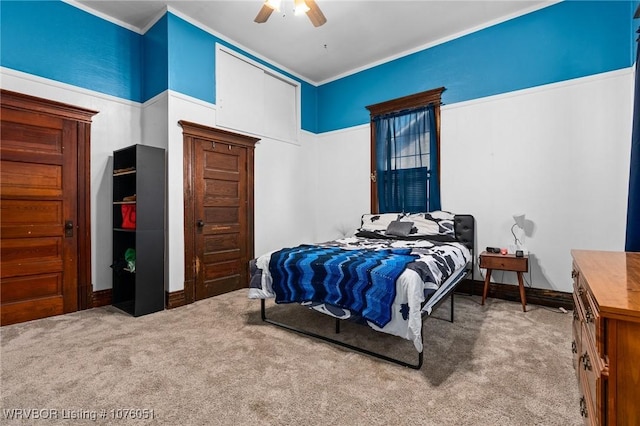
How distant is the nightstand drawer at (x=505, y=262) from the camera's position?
312cm

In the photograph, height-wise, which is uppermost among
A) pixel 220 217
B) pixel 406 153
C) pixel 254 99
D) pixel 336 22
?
pixel 336 22

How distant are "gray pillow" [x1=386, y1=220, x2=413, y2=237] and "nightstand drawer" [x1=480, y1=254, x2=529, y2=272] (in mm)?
906

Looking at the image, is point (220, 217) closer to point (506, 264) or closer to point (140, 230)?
point (140, 230)

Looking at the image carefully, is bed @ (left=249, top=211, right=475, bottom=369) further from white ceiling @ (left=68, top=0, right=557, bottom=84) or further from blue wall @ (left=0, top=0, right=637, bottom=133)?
white ceiling @ (left=68, top=0, right=557, bottom=84)

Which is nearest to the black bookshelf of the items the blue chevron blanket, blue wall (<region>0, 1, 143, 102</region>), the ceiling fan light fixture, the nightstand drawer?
blue wall (<region>0, 1, 143, 102</region>)

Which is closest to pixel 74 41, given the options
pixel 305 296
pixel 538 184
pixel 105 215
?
pixel 105 215

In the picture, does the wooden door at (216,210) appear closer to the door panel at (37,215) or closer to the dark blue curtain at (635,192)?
the door panel at (37,215)

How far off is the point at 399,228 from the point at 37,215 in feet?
13.4

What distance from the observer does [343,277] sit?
227 cm

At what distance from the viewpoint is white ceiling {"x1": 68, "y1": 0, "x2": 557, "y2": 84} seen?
3461 mm

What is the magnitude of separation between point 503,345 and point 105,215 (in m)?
4.36

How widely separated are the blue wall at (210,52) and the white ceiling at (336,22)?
0.13m

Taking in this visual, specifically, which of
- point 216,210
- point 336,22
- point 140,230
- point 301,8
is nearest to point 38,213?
point 140,230

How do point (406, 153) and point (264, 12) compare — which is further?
point (406, 153)
